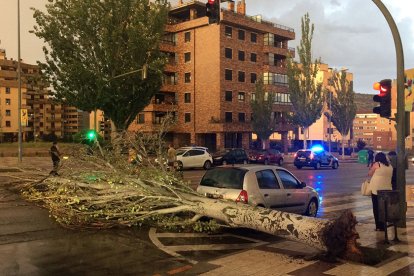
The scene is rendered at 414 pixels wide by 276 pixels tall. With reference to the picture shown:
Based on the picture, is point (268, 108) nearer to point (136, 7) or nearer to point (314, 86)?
point (314, 86)

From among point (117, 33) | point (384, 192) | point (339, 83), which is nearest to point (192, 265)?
point (384, 192)

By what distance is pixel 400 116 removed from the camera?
9.57 metres

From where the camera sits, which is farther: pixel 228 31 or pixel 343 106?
pixel 343 106

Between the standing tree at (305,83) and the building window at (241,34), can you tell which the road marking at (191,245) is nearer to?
the standing tree at (305,83)

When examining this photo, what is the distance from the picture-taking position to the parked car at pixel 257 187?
8.99m

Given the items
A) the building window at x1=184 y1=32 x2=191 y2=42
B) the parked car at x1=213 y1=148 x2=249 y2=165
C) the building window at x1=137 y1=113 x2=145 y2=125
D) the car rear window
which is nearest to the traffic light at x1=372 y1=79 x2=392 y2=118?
the car rear window

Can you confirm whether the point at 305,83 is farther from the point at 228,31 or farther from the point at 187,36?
the point at 187,36

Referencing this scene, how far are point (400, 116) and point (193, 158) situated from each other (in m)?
20.5

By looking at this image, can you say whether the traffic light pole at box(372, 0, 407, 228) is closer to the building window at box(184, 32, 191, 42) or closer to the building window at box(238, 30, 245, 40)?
the building window at box(238, 30, 245, 40)

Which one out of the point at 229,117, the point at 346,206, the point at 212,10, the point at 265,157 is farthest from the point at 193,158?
the point at 229,117

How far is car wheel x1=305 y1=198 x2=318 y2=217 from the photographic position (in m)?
10.8

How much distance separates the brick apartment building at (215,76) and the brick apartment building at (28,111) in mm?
24269

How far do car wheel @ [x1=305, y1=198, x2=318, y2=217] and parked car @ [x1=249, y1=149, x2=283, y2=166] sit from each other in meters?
25.9

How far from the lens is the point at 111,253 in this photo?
713 cm
